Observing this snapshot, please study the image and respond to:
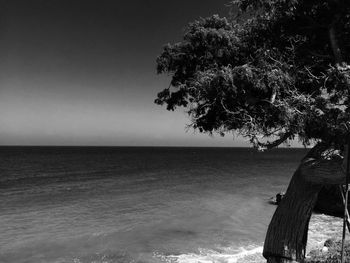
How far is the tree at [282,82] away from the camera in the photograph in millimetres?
7789

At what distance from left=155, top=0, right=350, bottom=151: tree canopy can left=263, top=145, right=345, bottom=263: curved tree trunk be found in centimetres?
72

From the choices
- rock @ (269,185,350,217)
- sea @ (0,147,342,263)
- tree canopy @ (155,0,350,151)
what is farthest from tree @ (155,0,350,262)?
rock @ (269,185,350,217)

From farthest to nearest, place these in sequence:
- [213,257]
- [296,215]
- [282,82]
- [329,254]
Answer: [213,257] → [329,254] → [296,215] → [282,82]

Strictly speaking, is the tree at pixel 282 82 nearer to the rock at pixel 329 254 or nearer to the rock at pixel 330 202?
the rock at pixel 329 254

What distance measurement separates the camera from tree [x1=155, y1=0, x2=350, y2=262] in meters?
A: 7.79

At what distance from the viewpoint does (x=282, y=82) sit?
26.3 feet

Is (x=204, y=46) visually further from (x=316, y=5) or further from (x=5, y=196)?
(x=5, y=196)

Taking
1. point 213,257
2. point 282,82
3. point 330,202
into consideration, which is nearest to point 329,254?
point 213,257

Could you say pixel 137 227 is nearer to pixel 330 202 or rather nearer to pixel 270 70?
pixel 330 202

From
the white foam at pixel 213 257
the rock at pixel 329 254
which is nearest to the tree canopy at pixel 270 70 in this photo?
the rock at pixel 329 254

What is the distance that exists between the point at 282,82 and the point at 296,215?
339 cm

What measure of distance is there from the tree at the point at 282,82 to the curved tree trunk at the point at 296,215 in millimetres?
24

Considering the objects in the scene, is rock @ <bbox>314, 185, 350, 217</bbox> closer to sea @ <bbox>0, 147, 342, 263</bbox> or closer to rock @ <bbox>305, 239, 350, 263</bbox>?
sea @ <bbox>0, 147, 342, 263</bbox>

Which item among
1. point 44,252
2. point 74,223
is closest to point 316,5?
point 44,252
